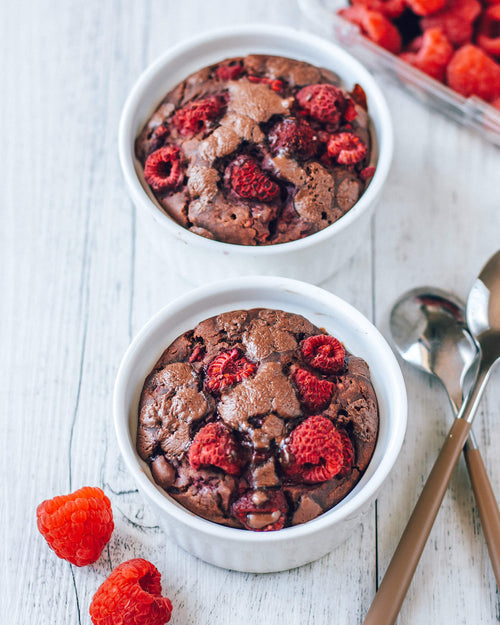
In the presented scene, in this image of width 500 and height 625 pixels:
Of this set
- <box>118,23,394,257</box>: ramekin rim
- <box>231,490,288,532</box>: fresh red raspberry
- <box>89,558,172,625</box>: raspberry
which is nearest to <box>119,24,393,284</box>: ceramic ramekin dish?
<box>118,23,394,257</box>: ramekin rim

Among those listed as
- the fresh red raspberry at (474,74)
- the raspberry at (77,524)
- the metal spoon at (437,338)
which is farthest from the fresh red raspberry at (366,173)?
the raspberry at (77,524)

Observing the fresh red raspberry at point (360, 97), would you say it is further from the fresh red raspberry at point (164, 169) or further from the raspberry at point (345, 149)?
the fresh red raspberry at point (164, 169)

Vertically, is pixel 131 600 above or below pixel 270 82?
below

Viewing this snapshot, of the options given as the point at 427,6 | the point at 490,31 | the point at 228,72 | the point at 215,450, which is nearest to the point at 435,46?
the point at 427,6

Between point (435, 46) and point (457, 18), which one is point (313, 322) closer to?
point (435, 46)

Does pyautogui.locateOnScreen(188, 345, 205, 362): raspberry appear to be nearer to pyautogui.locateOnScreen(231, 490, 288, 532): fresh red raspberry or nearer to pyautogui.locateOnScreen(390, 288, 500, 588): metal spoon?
pyautogui.locateOnScreen(231, 490, 288, 532): fresh red raspberry

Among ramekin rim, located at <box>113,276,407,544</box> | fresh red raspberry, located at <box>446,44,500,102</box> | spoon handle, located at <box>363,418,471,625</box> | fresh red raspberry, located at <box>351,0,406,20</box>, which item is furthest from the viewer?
fresh red raspberry, located at <box>351,0,406,20</box>
